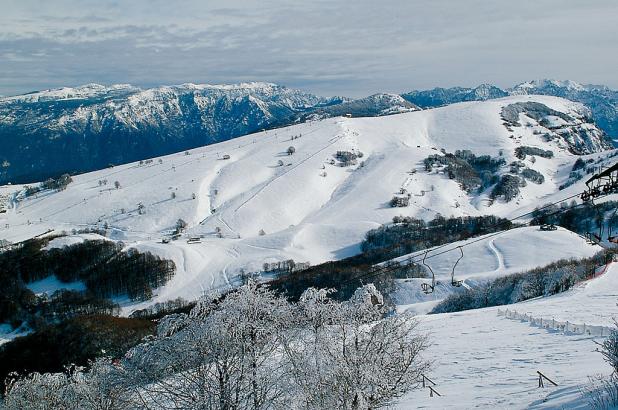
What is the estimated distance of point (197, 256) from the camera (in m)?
159

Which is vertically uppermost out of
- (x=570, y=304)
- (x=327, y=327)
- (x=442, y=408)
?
(x=327, y=327)

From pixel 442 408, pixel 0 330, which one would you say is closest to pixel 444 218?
pixel 0 330

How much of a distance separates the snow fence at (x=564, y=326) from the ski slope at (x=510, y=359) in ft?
2.62

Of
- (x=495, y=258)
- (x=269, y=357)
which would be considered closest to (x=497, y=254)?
(x=495, y=258)

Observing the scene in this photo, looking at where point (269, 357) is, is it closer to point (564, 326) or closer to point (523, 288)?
point (564, 326)

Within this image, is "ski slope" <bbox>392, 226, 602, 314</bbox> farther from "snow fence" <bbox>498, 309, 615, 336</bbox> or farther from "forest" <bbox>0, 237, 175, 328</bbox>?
"forest" <bbox>0, 237, 175, 328</bbox>

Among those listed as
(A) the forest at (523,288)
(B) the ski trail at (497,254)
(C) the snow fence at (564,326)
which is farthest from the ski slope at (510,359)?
(B) the ski trail at (497,254)

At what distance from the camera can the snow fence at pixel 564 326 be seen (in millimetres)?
37253

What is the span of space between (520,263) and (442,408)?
92.6 metres

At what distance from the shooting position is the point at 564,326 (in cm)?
4106

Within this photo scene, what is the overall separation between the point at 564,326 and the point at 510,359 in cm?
987

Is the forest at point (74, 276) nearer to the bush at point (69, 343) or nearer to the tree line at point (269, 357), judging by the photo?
the bush at point (69, 343)

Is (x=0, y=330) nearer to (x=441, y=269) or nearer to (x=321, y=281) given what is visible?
(x=321, y=281)

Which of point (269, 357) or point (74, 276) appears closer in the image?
point (269, 357)
